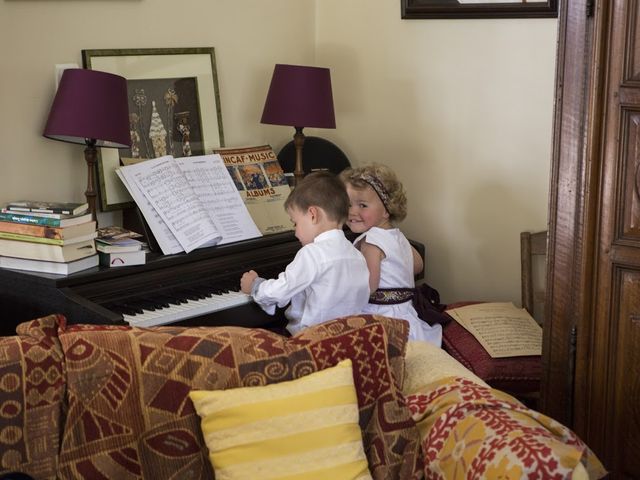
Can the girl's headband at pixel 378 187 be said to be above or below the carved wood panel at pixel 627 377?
above

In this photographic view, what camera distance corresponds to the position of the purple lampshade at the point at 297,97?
3529 mm

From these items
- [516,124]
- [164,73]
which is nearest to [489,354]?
[516,124]

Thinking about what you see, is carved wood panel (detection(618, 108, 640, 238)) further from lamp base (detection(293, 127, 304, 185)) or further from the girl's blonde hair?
lamp base (detection(293, 127, 304, 185))

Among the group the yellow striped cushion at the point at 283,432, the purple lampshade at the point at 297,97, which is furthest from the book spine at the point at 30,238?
the purple lampshade at the point at 297,97

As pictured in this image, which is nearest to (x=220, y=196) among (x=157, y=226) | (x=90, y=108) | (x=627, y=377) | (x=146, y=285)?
(x=157, y=226)

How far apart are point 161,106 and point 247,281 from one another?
2.54ft

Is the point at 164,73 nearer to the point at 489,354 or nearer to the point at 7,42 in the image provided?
the point at 7,42

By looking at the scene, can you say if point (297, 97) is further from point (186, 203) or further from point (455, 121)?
point (455, 121)

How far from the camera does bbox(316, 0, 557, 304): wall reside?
12.3 feet

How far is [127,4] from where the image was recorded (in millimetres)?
3412

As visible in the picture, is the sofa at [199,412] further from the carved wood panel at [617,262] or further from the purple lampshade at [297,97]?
the purple lampshade at [297,97]

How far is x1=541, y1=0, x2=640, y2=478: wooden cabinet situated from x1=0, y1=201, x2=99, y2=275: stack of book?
4.55 feet

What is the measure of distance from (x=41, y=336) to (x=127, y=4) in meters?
1.55

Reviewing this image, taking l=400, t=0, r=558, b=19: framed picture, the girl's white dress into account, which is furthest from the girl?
l=400, t=0, r=558, b=19: framed picture
